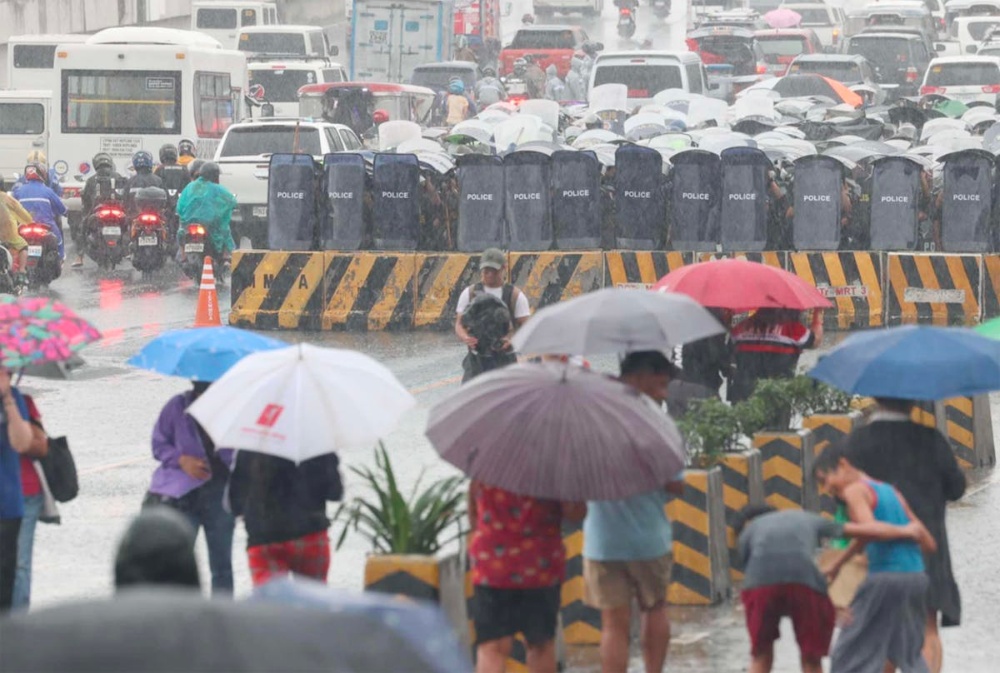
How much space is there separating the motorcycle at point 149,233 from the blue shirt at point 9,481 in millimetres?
17288

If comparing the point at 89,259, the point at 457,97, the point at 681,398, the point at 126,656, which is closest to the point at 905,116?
the point at 457,97

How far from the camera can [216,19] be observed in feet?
162

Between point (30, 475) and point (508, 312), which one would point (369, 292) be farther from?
point (30, 475)

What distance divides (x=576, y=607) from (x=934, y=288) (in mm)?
11014

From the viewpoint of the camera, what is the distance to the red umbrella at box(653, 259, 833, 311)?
1016cm

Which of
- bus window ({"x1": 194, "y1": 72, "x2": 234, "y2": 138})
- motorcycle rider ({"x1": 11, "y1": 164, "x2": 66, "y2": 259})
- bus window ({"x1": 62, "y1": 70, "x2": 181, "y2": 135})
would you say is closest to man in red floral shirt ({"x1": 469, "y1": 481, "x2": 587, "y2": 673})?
motorcycle rider ({"x1": 11, "y1": 164, "x2": 66, "y2": 259})

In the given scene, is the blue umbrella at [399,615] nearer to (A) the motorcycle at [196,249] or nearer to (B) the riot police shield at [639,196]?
(B) the riot police shield at [639,196]

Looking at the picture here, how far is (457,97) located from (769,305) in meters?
27.3

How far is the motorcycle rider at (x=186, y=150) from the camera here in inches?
1183

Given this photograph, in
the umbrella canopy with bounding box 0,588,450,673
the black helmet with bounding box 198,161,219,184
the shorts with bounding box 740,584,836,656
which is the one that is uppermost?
the umbrella canopy with bounding box 0,588,450,673

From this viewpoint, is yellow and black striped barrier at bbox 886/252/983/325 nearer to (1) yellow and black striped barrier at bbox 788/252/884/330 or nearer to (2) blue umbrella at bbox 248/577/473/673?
(1) yellow and black striped barrier at bbox 788/252/884/330

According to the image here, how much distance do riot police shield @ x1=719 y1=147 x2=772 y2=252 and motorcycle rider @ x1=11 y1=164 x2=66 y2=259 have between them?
26.7 feet

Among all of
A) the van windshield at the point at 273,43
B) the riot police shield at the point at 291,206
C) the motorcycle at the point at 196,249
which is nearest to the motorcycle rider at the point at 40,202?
the motorcycle at the point at 196,249

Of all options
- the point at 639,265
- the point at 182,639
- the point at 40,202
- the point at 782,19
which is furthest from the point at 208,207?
the point at 782,19
